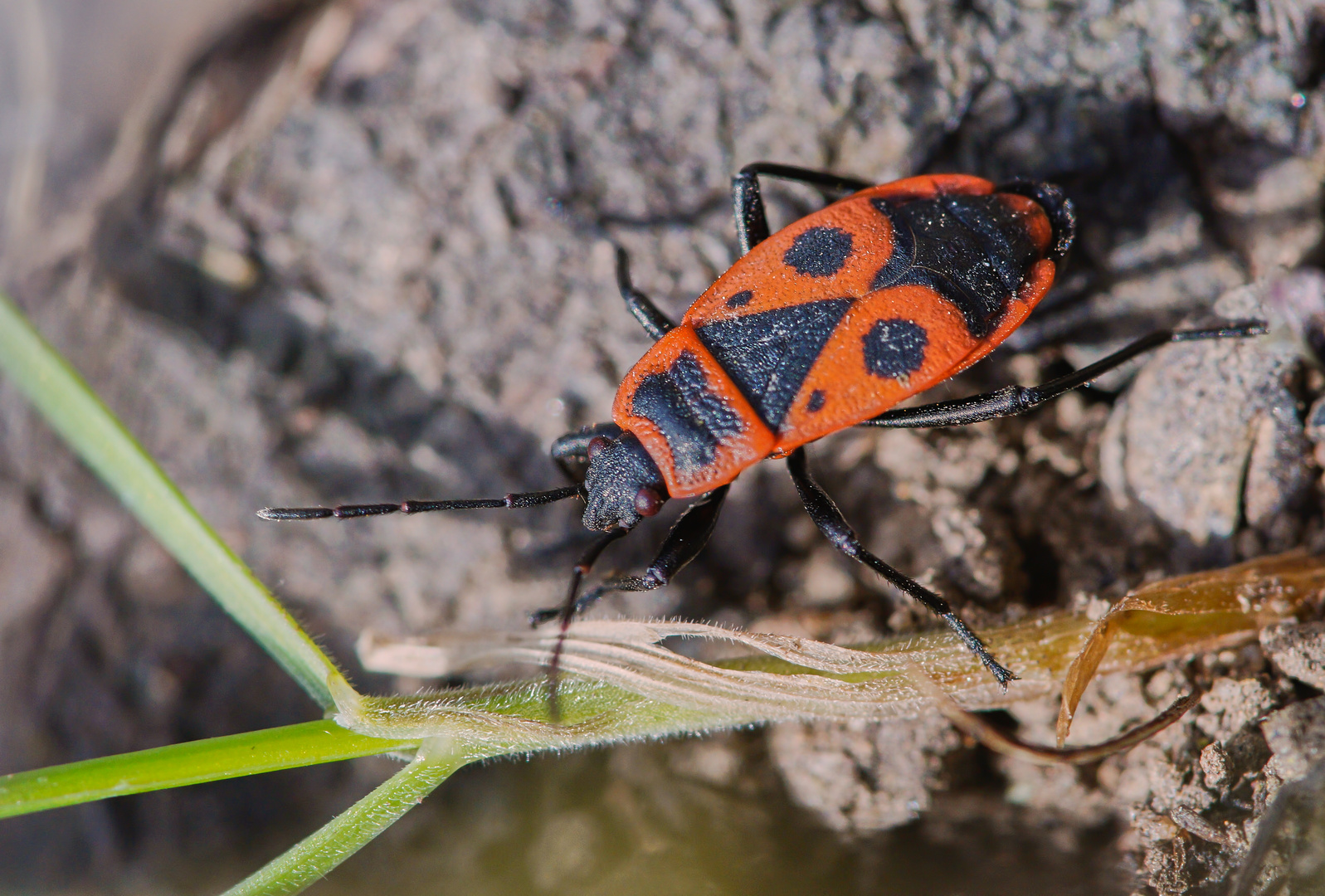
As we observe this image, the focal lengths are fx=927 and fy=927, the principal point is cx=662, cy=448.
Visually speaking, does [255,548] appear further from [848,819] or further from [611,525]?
[848,819]

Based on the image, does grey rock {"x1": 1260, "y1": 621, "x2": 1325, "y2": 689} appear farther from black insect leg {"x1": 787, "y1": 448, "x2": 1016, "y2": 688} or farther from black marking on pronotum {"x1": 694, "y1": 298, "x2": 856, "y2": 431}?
black marking on pronotum {"x1": 694, "y1": 298, "x2": 856, "y2": 431}

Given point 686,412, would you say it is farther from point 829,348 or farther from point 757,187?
point 757,187

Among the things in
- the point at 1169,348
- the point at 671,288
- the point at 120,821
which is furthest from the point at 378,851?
the point at 1169,348

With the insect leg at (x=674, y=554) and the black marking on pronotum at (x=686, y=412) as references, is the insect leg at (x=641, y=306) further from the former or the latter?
the insect leg at (x=674, y=554)

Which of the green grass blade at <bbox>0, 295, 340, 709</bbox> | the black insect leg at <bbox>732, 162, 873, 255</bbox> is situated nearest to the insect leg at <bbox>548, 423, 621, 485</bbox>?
the black insect leg at <bbox>732, 162, 873, 255</bbox>

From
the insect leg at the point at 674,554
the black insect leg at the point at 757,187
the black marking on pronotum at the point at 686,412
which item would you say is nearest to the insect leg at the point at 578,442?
the black marking on pronotum at the point at 686,412

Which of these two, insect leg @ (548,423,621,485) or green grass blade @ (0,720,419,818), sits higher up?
green grass blade @ (0,720,419,818)
